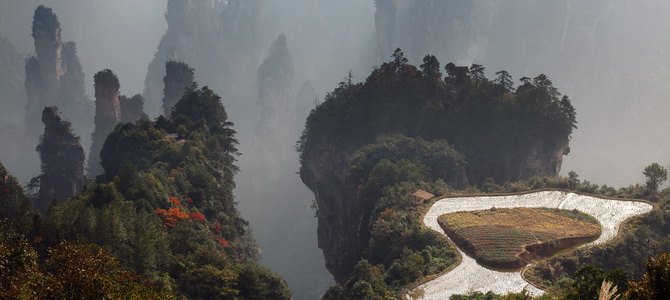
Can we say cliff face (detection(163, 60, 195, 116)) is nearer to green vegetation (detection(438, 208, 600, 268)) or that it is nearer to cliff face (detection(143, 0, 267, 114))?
cliff face (detection(143, 0, 267, 114))

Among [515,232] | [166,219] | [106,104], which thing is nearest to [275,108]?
[106,104]

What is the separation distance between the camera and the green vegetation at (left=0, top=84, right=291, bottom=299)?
20859 millimetres

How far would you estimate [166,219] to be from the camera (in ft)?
98.8

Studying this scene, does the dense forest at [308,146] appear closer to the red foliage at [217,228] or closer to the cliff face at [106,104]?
the red foliage at [217,228]

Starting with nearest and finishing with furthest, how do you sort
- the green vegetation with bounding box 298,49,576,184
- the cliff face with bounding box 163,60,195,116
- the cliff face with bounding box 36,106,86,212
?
the green vegetation with bounding box 298,49,576,184
the cliff face with bounding box 36,106,86,212
the cliff face with bounding box 163,60,195,116

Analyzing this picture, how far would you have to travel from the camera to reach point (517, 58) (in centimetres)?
11238

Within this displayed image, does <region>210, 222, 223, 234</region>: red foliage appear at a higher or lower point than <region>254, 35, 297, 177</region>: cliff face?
lower

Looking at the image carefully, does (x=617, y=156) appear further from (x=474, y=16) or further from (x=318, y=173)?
(x=318, y=173)

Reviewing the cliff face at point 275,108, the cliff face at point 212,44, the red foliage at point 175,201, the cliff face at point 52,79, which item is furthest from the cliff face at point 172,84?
the red foliage at point 175,201

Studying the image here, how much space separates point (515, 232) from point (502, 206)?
6869 mm

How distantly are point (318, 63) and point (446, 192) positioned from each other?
12481 centimetres

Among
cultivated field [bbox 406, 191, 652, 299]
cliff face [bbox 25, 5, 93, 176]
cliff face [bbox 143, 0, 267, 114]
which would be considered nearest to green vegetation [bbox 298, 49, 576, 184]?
cultivated field [bbox 406, 191, 652, 299]

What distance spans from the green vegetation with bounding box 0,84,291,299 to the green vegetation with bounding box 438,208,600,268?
10880mm

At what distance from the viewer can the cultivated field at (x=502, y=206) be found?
23.0m
